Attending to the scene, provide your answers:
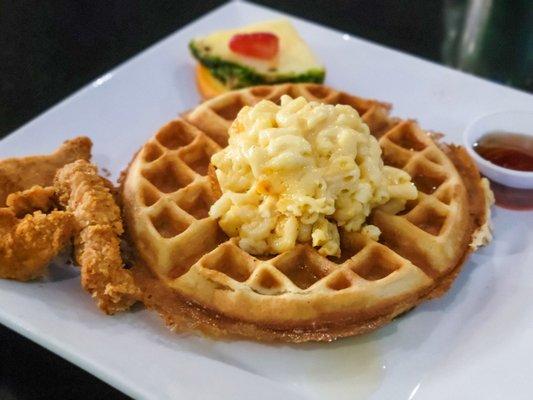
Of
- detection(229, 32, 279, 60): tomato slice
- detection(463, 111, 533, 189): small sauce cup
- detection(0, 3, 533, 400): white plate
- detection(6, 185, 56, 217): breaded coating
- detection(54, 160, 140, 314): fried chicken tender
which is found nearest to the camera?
detection(0, 3, 533, 400): white plate

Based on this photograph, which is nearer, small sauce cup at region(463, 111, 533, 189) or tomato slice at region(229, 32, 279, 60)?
small sauce cup at region(463, 111, 533, 189)

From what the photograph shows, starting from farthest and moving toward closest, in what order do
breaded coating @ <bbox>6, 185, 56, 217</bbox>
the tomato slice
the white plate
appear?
1. the tomato slice
2. breaded coating @ <bbox>6, 185, 56, 217</bbox>
3. the white plate

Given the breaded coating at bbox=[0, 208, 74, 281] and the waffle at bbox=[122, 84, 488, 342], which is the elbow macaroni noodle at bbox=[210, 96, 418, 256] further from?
the breaded coating at bbox=[0, 208, 74, 281]

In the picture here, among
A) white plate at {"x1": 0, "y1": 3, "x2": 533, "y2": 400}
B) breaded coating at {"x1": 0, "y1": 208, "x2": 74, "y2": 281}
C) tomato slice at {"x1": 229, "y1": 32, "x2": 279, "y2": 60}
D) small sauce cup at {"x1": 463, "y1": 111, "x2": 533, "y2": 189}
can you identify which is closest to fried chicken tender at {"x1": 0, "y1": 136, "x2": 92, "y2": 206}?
breaded coating at {"x1": 0, "y1": 208, "x2": 74, "y2": 281}

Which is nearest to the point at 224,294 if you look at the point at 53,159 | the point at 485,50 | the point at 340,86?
the point at 53,159

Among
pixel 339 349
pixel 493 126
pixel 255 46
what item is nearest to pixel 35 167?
pixel 339 349

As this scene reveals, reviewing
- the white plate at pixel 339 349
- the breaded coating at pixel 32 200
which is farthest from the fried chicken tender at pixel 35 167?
the white plate at pixel 339 349
